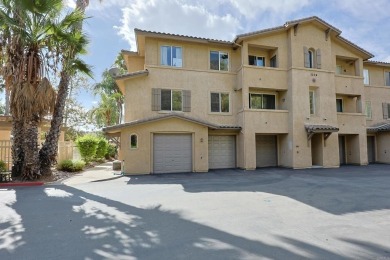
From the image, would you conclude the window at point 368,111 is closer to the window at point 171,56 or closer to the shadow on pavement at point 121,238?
the window at point 171,56

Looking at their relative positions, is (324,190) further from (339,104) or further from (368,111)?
(368,111)

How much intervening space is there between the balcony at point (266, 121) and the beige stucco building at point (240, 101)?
0.07 metres

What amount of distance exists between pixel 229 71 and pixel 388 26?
12872mm

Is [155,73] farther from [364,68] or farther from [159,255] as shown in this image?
[364,68]

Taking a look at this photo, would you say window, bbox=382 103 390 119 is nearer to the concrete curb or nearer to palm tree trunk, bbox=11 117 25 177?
the concrete curb

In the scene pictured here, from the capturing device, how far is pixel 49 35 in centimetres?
1332

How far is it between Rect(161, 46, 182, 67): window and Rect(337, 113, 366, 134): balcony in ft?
45.4

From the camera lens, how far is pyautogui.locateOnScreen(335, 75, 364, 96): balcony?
20953mm

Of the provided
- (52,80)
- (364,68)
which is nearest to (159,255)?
(52,80)

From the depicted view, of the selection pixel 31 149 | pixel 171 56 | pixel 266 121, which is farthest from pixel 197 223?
pixel 171 56

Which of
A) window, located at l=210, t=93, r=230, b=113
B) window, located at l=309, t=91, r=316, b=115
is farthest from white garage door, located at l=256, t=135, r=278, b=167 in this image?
window, located at l=210, t=93, r=230, b=113

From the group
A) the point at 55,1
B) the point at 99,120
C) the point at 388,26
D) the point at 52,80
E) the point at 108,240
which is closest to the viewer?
the point at 108,240

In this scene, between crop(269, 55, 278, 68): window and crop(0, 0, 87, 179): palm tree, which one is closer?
crop(0, 0, 87, 179): palm tree

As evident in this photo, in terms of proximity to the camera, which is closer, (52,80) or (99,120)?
(52,80)
